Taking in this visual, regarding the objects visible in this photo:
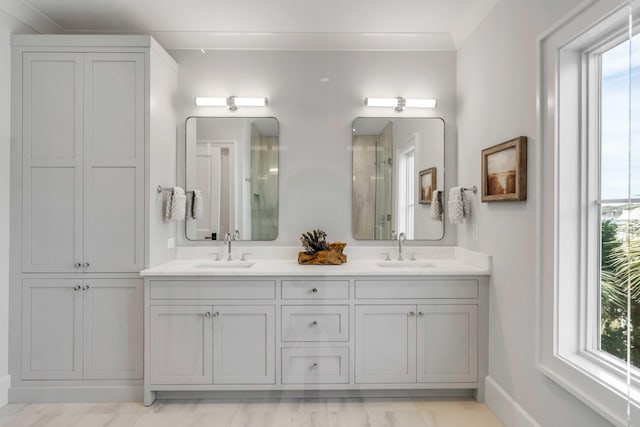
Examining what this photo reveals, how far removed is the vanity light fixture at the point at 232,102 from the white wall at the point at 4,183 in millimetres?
1196

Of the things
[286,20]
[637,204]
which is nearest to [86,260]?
[286,20]

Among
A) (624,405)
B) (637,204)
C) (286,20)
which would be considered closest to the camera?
(637,204)

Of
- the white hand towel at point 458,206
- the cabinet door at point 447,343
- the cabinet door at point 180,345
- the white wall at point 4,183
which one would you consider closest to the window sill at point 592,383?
the cabinet door at point 447,343

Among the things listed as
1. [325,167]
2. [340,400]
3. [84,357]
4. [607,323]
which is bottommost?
[340,400]

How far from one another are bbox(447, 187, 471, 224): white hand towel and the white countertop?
266 mm

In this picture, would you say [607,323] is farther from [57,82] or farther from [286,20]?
[57,82]

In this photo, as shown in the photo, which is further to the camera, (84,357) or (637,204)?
(84,357)

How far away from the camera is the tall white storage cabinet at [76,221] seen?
2543 mm

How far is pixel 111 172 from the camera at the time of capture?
2.57m

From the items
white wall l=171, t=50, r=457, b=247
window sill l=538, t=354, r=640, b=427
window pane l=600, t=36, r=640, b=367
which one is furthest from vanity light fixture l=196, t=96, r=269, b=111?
window sill l=538, t=354, r=640, b=427

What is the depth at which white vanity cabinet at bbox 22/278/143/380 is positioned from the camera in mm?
2545

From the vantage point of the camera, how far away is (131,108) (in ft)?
8.46

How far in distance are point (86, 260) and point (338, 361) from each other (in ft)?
5.82

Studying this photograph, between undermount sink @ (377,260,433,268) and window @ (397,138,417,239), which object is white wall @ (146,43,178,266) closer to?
undermount sink @ (377,260,433,268)
